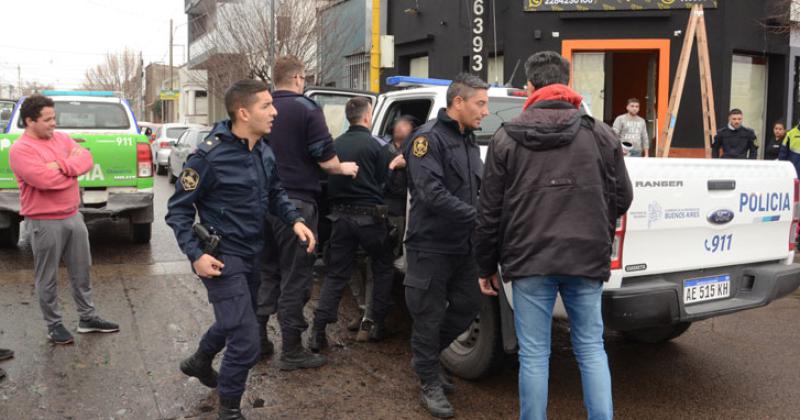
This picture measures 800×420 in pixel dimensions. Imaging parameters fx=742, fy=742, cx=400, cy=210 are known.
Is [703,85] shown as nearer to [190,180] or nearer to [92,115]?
[92,115]

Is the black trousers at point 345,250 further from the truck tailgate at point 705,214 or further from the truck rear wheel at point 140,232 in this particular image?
the truck rear wheel at point 140,232

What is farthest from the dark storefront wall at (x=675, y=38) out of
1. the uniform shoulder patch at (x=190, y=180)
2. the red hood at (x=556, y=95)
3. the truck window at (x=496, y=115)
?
the uniform shoulder patch at (x=190, y=180)

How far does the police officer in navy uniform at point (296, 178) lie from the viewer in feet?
15.7

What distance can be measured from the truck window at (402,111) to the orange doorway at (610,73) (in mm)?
8982

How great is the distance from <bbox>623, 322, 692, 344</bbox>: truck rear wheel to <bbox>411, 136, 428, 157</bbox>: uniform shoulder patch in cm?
249

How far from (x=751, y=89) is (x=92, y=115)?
12.9 metres

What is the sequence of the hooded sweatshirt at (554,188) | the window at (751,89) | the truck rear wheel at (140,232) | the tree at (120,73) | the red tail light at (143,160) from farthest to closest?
the tree at (120,73) → the window at (751,89) → the truck rear wheel at (140,232) → the red tail light at (143,160) → the hooded sweatshirt at (554,188)

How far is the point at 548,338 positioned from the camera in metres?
3.34

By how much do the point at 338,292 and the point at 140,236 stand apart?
532 centimetres

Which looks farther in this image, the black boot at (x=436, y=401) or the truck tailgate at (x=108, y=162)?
the truck tailgate at (x=108, y=162)

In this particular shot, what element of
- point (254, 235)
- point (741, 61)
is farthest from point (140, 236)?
point (741, 61)

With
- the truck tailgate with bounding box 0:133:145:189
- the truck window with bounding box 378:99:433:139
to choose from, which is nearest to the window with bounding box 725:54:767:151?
the truck window with bounding box 378:99:433:139

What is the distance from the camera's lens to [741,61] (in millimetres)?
15297

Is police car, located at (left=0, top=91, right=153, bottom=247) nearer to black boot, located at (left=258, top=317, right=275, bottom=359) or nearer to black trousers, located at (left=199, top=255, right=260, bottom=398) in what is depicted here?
black boot, located at (left=258, top=317, right=275, bottom=359)
